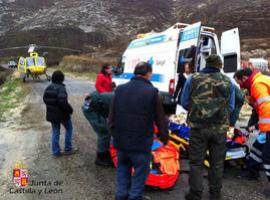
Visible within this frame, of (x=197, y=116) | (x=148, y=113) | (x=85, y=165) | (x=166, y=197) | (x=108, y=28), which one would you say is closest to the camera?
(x=148, y=113)

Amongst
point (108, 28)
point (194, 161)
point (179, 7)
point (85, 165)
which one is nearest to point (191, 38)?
point (85, 165)

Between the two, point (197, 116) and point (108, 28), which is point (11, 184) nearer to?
point (197, 116)

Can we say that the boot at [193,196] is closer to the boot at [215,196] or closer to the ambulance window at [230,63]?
the boot at [215,196]

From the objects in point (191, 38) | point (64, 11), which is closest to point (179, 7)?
point (64, 11)

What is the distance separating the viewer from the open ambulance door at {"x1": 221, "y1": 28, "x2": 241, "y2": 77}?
10.7 m

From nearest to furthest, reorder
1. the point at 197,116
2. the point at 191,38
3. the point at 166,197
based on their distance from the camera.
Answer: the point at 197,116, the point at 166,197, the point at 191,38

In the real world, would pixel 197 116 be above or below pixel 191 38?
below

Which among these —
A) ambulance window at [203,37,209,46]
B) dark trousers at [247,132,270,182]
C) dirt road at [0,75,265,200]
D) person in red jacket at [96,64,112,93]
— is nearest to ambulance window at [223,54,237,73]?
ambulance window at [203,37,209,46]

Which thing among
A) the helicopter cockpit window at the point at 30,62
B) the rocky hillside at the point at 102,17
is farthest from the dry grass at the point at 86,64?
the rocky hillside at the point at 102,17

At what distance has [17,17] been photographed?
93.1 m

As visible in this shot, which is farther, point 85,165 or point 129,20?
point 129,20

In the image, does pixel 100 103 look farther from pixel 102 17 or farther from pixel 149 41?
pixel 102 17

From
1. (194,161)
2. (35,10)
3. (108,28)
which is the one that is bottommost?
(194,161)

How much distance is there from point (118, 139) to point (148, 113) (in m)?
0.50
